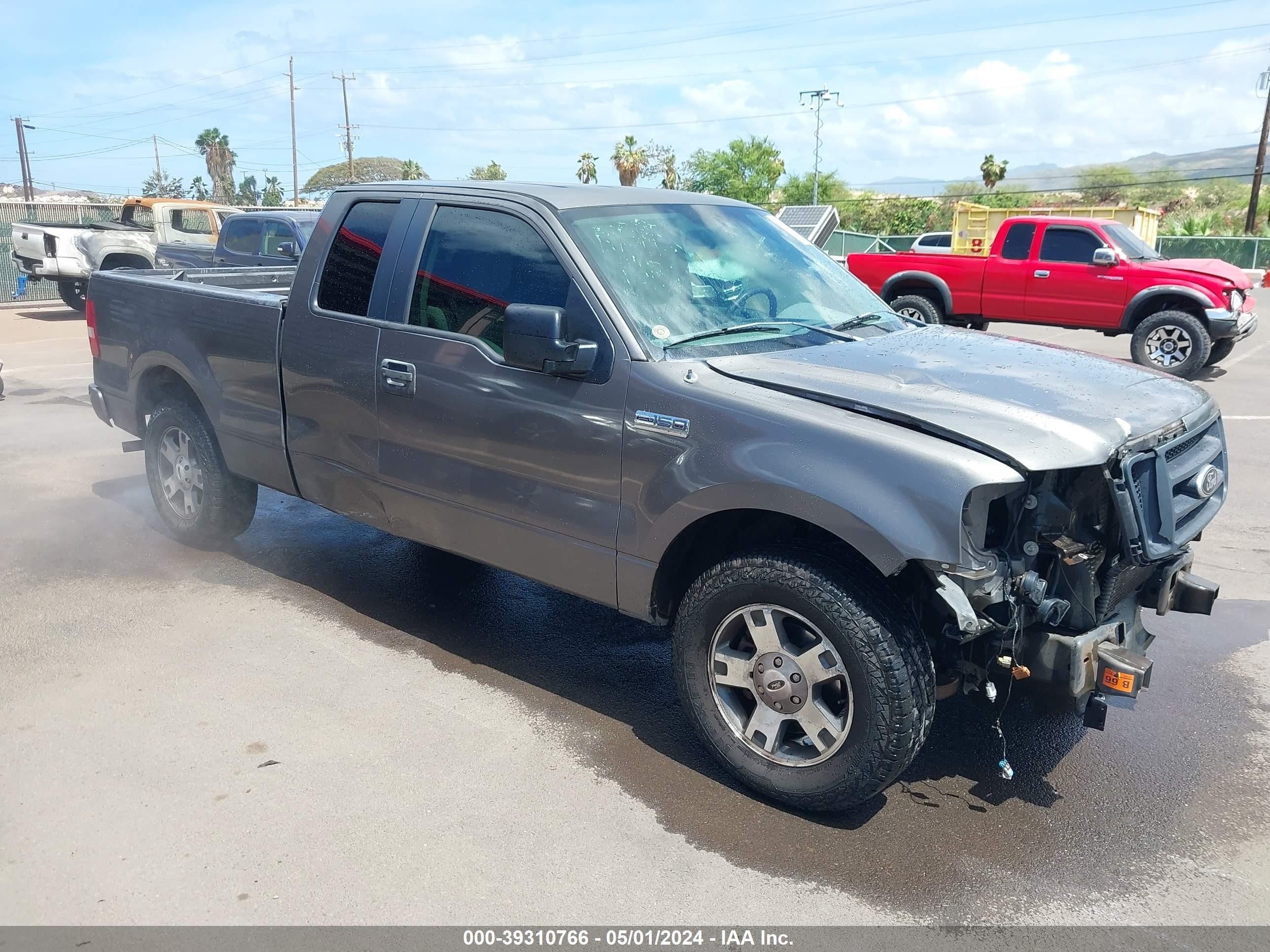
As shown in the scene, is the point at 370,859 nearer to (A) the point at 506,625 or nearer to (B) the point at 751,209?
(A) the point at 506,625

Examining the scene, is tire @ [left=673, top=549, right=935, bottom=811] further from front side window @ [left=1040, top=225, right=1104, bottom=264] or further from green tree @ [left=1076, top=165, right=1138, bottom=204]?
green tree @ [left=1076, top=165, right=1138, bottom=204]

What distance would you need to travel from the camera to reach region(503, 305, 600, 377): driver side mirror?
361 cm

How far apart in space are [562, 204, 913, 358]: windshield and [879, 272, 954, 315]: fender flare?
10658 mm

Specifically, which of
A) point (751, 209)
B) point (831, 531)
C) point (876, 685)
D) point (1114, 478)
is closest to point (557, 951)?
point (876, 685)

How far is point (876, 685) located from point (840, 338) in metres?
1.52

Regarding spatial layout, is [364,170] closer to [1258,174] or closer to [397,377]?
[1258,174]

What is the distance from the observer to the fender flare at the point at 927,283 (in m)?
14.8

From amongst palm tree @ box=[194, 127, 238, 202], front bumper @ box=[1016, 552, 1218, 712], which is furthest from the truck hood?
palm tree @ box=[194, 127, 238, 202]

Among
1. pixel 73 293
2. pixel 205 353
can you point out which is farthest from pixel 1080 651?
Result: pixel 73 293

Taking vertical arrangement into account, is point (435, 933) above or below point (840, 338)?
below

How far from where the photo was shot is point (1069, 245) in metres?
13.8

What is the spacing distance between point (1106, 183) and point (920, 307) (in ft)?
293

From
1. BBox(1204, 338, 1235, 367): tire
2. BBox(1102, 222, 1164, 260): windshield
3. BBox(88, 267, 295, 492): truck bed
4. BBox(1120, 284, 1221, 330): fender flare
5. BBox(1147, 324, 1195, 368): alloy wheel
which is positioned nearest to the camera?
BBox(88, 267, 295, 492): truck bed

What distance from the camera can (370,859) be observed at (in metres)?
3.19
